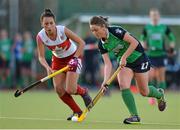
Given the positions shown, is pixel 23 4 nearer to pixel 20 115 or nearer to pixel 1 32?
pixel 1 32

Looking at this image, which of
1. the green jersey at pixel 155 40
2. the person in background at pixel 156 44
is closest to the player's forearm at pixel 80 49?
the person in background at pixel 156 44

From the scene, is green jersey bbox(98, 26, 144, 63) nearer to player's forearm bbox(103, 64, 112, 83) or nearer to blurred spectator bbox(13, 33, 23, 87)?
player's forearm bbox(103, 64, 112, 83)

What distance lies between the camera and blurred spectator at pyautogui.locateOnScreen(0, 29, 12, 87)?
22.9 metres

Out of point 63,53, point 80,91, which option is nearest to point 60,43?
point 63,53

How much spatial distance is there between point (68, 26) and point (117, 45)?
13607 mm

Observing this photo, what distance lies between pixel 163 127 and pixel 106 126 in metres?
0.72

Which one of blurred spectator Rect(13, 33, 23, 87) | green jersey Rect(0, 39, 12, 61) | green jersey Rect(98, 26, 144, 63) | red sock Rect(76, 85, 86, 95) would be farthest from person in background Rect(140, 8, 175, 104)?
green jersey Rect(0, 39, 12, 61)

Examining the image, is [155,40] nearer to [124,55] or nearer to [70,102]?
[70,102]

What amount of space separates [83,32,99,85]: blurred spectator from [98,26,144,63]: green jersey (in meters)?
10.5

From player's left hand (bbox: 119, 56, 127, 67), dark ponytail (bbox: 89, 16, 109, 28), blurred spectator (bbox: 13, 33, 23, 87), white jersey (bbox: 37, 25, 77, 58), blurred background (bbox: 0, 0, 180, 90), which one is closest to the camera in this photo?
dark ponytail (bbox: 89, 16, 109, 28)

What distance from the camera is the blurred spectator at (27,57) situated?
915 inches

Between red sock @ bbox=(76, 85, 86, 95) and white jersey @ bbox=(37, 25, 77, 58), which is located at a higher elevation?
white jersey @ bbox=(37, 25, 77, 58)

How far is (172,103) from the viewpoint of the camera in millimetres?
16703

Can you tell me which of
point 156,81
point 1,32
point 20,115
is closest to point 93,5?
point 1,32
